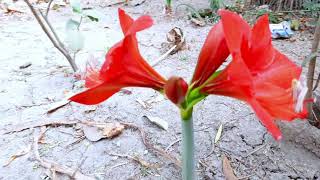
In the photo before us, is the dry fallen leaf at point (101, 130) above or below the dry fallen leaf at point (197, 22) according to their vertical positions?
above

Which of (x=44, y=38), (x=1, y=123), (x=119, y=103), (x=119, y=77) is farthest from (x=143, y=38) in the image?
(x=119, y=77)

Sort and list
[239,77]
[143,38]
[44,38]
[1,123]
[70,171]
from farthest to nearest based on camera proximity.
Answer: [44,38] → [143,38] → [1,123] → [70,171] → [239,77]

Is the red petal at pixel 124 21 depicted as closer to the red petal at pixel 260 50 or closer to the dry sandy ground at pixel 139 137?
the red petal at pixel 260 50

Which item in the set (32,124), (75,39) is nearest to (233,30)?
(32,124)

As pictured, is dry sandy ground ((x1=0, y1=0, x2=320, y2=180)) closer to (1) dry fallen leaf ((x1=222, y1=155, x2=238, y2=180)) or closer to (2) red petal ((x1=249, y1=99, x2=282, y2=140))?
(1) dry fallen leaf ((x1=222, y1=155, x2=238, y2=180))

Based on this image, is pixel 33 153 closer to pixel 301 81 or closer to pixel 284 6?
pixel 301 81

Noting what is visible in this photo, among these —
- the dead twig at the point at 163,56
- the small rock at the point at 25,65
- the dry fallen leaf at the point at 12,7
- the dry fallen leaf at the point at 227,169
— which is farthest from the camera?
the dry fallen leaf at the point at 12,7

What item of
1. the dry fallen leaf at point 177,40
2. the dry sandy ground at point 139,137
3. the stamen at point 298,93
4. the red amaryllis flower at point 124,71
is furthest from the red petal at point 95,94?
the dry fallen leaf at point 177,40

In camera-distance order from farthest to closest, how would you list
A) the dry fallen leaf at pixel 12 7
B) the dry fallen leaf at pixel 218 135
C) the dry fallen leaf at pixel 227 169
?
the dry fallen leaf at pixel 12 7 → the dry fallen leaf at pixel 218 135 → the dry fallen leaf at pixel 227 169
